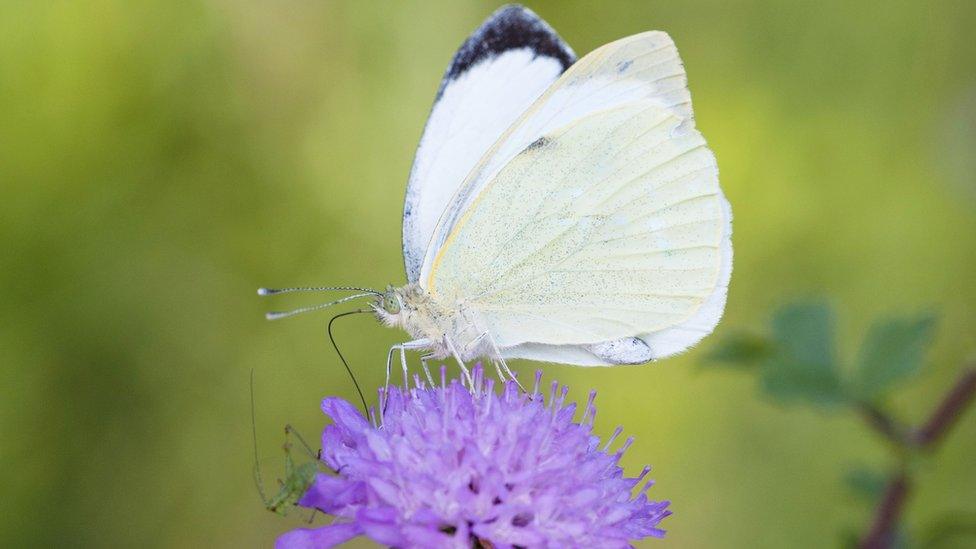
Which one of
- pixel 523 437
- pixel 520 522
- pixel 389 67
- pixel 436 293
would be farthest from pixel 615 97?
pixel 389 67

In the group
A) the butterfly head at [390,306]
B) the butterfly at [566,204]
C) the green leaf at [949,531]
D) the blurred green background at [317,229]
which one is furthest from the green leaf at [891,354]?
the butterfly head at [390,306]

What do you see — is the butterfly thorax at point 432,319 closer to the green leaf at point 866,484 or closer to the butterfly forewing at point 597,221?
the butterfly forewing at point 597,221

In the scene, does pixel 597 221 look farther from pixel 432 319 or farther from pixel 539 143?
pixel 432 319

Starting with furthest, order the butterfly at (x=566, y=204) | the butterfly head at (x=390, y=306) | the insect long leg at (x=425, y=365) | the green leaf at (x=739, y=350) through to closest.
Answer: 1. the green leaf at (x=739, y=350)
2. the butterfly at (x=566, y=204)
3. the butterfly head at (x=390, y=306)
4. the insect long leg at (x=425, y=365)

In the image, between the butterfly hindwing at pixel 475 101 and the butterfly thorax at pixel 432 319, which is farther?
the butterfly hindwing at pixel 475 101

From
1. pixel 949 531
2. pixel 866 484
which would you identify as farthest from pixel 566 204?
pixel 949 531

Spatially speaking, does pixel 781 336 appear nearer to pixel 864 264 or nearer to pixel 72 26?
pixel 864 264

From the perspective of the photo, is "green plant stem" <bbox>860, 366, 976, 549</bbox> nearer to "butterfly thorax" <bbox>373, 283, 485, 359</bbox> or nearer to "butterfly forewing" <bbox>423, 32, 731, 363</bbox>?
"butterfly forewing" <bbox>423, 32, 731, 363</bbox>

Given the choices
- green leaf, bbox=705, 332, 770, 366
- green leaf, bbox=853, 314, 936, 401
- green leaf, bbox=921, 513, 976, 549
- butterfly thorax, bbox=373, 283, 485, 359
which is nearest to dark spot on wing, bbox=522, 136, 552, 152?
butterfly thorax, bbox=373, 283, 485, 359
